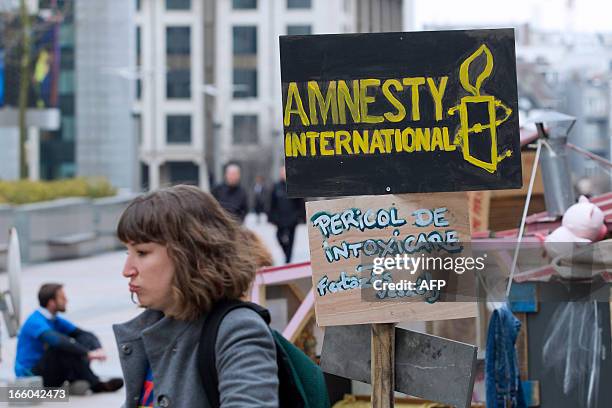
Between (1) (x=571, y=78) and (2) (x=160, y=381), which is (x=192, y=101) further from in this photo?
(2) (x=160, y=381)

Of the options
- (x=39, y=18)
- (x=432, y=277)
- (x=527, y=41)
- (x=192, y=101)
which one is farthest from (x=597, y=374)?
(x=527, y=41)

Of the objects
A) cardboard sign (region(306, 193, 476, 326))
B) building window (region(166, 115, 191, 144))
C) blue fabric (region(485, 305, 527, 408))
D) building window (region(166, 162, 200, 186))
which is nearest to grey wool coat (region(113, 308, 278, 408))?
cardboard sign (region(306, 193, 476, 326))

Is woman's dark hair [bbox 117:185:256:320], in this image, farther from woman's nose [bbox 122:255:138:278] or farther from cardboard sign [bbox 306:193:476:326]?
cardboard sign [bbox 306:193:476:326]

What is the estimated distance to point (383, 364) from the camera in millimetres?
3771

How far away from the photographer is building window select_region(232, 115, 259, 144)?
75.2 m

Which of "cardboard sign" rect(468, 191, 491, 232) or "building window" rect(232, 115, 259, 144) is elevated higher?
"building window" rect(232, 115, 259, 144)

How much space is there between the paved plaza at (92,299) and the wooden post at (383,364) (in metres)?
2.33

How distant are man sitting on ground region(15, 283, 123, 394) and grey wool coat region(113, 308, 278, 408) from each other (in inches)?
221

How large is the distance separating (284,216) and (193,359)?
14380 millimetres

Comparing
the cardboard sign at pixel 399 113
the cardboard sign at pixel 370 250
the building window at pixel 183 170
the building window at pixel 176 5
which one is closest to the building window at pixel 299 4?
the building window at pixel 176 5

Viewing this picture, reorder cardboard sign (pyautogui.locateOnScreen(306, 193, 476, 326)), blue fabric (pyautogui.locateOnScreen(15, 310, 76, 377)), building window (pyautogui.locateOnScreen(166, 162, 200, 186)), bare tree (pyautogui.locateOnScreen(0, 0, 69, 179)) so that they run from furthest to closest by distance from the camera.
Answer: building window (pyautogui.locateOnScreen(166, 162, 200, 186)), bare tree (pyautogui.locateOnScreen(0, 0, 69, 179)), blue fabric (pyautogui.locateOnScreen(15, 310, 76, 377)), cardboard sign (pyautogui.locateOnScreen(306, 193, 476, 326))

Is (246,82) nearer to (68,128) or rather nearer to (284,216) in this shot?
(68,128)

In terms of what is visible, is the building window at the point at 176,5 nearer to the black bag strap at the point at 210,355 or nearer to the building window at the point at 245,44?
Result: the building window at the point at 245,44

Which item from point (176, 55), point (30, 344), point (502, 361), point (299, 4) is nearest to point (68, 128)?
point (176, 55)
